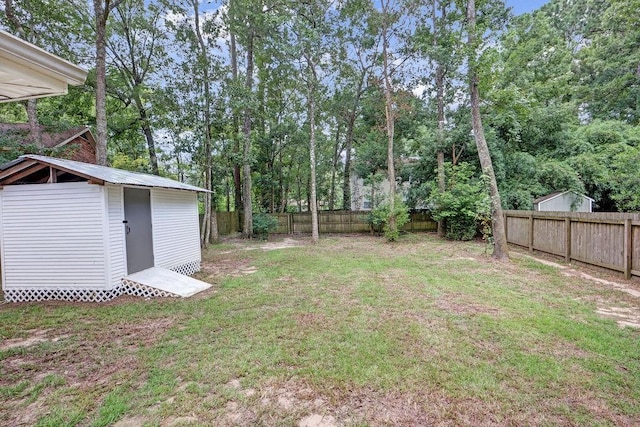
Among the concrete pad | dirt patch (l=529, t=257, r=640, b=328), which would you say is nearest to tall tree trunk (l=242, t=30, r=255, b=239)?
the concrete pad

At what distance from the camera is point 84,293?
4934 mm

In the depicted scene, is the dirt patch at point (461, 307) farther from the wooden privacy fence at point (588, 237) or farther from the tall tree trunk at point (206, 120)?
the tall tree trunk at point (206, 120)

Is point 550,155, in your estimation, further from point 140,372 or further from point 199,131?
point 140,372

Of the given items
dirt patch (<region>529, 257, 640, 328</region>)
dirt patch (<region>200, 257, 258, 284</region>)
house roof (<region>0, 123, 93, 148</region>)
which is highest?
house roof (<region>0, 123, 93, 148</region>)

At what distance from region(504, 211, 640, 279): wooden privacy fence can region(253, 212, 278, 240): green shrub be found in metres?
9.77

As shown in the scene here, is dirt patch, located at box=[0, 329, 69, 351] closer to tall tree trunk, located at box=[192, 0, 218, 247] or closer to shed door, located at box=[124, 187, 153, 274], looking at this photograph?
shed door, located at box=[124, 187, 153, 274]

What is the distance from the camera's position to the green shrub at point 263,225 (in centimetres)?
1334

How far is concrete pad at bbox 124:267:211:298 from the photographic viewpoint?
5.15 m

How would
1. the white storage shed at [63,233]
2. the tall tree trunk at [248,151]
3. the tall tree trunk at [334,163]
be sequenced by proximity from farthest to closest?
the tall tree trunk at [334,163] < the tall tree trunk at [248,151] < the white storage shed at [63,233]

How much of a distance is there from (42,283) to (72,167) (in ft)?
6.98

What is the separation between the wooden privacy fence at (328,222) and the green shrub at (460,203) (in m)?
2.67

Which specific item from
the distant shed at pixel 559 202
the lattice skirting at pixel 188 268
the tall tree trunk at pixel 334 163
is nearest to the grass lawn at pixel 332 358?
the lattice skirting at pixel 188 268

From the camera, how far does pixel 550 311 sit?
3930 mm

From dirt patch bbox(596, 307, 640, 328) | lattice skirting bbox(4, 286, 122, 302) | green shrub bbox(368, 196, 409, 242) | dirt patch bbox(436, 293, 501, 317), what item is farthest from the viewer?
green shrub bbox(368, 196, 409, 242)
